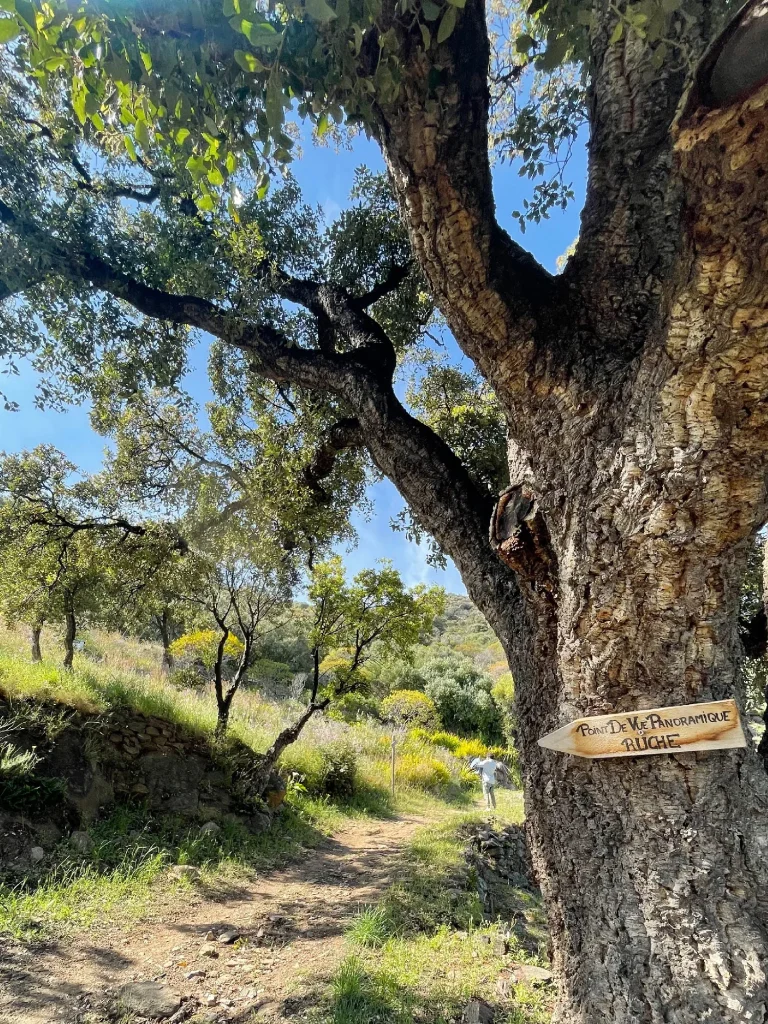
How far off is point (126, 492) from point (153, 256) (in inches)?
157

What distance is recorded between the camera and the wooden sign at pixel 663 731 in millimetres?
1963

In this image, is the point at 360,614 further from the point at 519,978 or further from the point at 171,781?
the point at 519,978

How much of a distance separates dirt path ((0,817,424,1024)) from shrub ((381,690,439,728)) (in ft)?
42.6

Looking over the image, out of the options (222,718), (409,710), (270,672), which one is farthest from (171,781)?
(409,710)

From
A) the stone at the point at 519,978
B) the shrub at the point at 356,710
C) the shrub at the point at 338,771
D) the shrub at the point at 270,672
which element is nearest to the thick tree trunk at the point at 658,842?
the stone at the point at 519,978

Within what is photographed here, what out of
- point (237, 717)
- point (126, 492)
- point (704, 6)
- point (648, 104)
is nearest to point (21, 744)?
point (126, 492)

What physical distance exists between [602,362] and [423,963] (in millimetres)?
4180

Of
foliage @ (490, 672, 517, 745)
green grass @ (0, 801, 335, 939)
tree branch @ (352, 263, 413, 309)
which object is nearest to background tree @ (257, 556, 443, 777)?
green grass @ (0, 801, 335, 939)

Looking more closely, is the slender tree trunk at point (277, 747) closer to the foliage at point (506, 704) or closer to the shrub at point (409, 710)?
the shrub at point (409, 710)

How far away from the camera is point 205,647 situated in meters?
9.95

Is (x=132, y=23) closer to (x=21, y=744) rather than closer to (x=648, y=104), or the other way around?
(x=648, y=104)

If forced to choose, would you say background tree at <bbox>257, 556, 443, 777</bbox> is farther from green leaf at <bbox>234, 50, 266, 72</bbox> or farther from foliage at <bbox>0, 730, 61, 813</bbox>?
green leaf at <bbox>234, 50, 266, 72</bbox>

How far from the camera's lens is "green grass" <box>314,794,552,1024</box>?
3094 mm

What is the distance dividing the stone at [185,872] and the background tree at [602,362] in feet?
13.7
